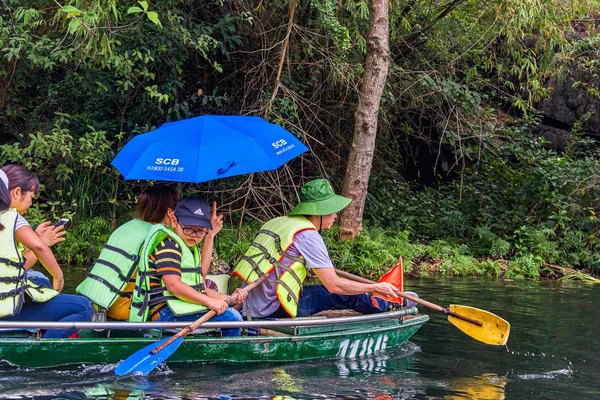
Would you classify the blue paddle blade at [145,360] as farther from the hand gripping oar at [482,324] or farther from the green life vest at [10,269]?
the hand gripping oar at [482,324]

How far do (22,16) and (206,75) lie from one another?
2829mm

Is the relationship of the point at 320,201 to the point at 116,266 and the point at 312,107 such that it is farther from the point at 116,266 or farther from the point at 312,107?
the point at 312,107

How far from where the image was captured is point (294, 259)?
18.6ft

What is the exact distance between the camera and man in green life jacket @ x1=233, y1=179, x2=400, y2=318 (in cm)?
562

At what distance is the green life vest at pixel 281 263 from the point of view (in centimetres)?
564

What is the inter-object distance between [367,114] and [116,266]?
6.06 metres

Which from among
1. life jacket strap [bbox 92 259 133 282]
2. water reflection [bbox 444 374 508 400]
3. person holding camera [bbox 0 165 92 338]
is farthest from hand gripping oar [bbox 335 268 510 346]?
person holding camera [bbox 0 165 92 338]

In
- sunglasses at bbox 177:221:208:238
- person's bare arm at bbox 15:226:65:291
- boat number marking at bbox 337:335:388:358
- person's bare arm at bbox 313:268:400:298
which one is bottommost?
boat number marking at bbox 337:335:388:358

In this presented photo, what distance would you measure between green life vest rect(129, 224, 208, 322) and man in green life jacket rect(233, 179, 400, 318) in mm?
558

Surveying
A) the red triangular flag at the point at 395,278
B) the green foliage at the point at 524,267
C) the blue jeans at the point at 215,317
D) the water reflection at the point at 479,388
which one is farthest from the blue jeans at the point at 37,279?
the green foliage at the point at 524,267

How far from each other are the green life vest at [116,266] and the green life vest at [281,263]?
31.5 inches

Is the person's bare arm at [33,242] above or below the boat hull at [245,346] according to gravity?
above

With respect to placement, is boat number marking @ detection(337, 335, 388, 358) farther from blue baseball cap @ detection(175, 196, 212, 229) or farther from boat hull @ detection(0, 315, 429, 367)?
blue baseball cap @ detection(175, 196, 212, 229)

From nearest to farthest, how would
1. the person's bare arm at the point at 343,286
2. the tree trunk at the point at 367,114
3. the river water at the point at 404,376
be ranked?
the river water at the point at 404,376 → the person's bare arm at the point at 343,286 → the tree trunk at the point at 367,114
